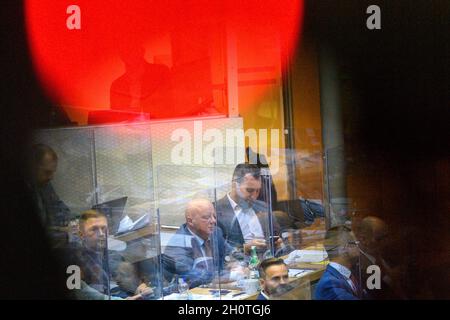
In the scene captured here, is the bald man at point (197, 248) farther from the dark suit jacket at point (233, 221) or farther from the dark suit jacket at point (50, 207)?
the dark suit jacket at point (50, 207)

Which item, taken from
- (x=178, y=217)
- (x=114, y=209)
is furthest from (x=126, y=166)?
(x=178, y=217)

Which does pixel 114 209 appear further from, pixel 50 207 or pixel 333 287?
pixel 333 287

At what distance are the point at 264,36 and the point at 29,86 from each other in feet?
3.36

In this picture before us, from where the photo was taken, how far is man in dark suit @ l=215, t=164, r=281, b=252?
231 cm

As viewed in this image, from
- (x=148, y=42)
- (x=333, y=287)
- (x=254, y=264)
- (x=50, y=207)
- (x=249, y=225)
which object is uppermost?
(x=148, y=42)

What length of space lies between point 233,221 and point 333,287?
0.50 m

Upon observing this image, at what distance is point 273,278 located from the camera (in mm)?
2299

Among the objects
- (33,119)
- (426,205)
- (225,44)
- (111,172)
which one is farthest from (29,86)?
(426,205)

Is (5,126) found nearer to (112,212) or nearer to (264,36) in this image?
(112,212)

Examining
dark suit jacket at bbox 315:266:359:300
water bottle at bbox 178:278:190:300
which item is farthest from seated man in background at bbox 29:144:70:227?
dark suit jacket at bbox 315:266:359:300

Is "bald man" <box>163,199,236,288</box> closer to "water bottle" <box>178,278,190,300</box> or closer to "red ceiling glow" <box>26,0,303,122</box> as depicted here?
"water bottle" <box>178,278,190,300</box>

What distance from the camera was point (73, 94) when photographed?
7.65 feet

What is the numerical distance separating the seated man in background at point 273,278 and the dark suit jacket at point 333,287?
141 millimetres

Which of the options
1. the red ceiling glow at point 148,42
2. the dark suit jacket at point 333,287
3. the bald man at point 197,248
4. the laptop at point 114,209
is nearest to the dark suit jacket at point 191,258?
the bald man at point 197,248
